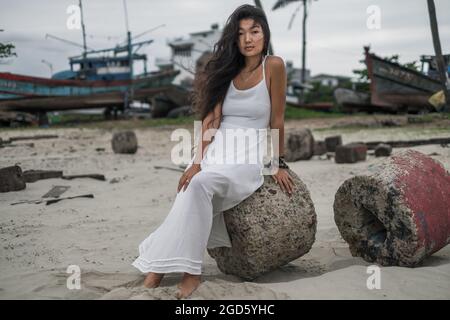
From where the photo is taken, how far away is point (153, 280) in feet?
9.83

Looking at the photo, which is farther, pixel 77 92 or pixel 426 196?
pixel 77 92

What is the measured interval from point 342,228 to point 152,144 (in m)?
9.03

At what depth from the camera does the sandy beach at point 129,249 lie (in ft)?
9.34

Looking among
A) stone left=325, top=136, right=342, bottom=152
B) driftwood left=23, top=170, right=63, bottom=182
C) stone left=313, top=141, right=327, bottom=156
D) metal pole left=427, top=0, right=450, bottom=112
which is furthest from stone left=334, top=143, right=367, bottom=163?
driftwood left=23, top=170, right=63, bottom=182

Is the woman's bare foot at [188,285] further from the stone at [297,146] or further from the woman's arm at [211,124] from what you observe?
the stone at [297,146]

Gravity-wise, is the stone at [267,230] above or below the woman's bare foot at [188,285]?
above

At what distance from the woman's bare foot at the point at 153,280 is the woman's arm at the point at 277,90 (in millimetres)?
1148

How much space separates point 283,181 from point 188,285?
0.94 meters

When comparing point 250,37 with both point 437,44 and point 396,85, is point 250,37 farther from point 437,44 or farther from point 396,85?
point 396,85

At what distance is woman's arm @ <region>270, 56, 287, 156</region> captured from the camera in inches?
131

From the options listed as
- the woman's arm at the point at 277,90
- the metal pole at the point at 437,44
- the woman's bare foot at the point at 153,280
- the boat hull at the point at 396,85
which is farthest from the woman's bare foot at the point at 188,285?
the boat hull at the point at 396,85

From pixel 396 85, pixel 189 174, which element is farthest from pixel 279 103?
pixel 396 85

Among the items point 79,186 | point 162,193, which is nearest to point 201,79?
point 162,193

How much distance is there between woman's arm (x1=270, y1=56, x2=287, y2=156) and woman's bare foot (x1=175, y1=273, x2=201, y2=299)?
1.04m
